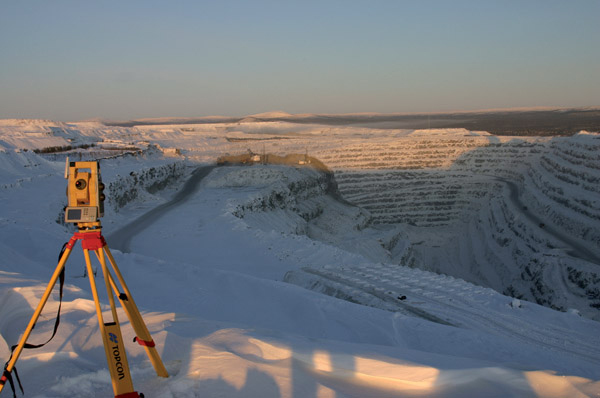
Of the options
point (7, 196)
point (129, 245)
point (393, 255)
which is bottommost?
point (393, 255)

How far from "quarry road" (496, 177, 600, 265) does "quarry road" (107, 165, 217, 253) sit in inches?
962

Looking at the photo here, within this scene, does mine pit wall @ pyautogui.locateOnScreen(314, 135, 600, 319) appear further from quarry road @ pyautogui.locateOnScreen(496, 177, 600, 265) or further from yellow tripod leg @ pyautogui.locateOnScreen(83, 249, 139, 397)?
yellow tripod leg @ pyautogui.locateOnScreen(83, 249, 139, 397)

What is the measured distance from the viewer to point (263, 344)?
4.43m

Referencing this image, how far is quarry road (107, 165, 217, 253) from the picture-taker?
57.5 ft

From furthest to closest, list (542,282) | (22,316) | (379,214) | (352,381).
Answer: (379,214), (542,282), (22,316), (352,381)

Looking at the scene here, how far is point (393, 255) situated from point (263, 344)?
28244 mm

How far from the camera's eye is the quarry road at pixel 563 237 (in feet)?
84.5

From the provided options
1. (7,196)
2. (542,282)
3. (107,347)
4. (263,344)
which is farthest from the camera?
(542,282)

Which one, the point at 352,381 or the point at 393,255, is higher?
the point at 352,381

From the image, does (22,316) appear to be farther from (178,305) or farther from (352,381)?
(352,381)

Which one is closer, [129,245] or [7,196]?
[129,245]

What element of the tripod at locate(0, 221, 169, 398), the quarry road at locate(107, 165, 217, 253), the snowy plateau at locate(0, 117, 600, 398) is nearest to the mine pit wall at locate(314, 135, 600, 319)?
the snowy plateau at locate(0, 117, 600, 398)

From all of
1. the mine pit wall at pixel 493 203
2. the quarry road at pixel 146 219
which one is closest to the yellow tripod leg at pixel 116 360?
the quarry road at pixel 146 219

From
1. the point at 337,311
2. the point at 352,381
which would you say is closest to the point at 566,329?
the point at 337,311
